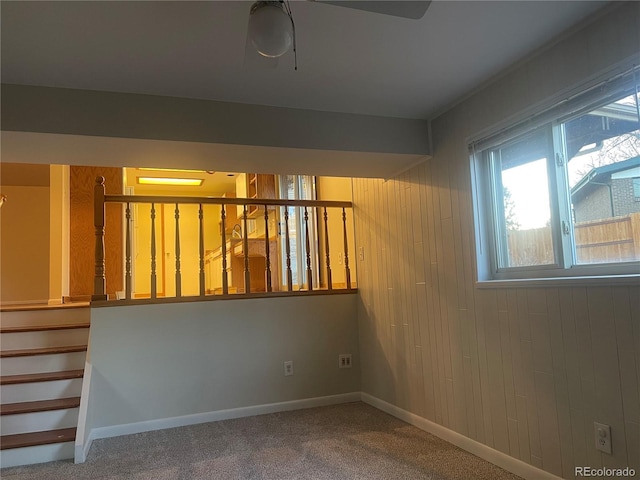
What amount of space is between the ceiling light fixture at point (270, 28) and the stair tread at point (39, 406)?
9.20 feet

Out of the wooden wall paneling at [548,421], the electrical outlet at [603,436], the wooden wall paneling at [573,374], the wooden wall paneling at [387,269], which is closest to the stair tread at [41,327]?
the wooden wall paneling at [387,269]

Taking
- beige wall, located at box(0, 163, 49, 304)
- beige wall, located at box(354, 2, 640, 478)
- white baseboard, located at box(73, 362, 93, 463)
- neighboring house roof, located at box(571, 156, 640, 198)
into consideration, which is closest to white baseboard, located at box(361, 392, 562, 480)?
beige wall, located at box(354, 2, 640, 478)

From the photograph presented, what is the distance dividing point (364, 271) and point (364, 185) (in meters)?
0.76

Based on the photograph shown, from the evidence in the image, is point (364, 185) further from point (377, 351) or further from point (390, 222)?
point (377, 351)

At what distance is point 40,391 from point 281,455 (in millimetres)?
1781

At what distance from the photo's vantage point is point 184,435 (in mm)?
3266

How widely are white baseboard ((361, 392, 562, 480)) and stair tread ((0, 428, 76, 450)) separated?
2.23 metres

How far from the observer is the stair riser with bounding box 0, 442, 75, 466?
8.97 ft

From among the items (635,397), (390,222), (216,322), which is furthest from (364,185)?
(635,397)

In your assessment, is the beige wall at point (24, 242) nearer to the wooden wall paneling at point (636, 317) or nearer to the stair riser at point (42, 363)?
the stair riser at point (42, 363)

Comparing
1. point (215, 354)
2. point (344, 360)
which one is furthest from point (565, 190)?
point (215, 354)

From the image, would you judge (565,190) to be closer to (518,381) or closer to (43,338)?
(518,381)

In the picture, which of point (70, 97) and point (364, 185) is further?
point (364, 185)

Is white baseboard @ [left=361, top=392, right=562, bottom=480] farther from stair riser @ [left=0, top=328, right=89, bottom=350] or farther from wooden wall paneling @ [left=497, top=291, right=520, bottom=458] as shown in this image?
stair riser @ [left=0, top=328, right=89, bottom=350]
